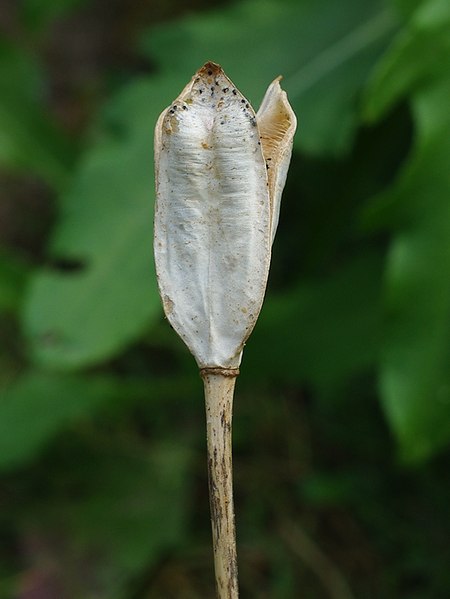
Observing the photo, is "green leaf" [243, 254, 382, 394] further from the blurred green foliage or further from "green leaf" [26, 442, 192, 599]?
"green leaf" [26, 442, 192, 599]

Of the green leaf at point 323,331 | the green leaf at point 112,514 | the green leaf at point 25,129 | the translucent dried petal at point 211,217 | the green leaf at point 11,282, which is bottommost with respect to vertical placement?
the green leaf at point 112,514

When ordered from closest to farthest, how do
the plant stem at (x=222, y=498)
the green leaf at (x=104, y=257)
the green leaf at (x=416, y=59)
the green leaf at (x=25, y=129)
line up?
the plant stem at (x=222, y=498)
the green leaf at (x=416, y=59)
the green leaf at (x=104, y=257)
the green leaf at (x=25, y=129)

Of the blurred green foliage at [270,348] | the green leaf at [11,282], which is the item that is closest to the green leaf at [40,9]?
the blurred green foliage at [270,348]

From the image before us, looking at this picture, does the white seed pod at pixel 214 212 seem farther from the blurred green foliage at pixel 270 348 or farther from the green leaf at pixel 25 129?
the green leaf at pixel 25 129

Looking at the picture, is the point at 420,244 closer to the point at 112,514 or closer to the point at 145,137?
the point at 145,137

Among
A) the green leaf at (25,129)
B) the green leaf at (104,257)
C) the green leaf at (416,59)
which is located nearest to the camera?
the green leaf at (416,59)
